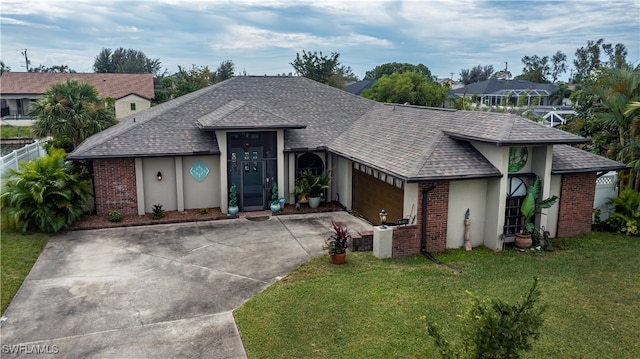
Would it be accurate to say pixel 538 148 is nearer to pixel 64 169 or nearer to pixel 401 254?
pixel 401 254

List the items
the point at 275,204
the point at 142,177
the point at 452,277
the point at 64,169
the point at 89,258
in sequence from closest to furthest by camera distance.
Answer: the point at 452,277
the point at 89,258
the point at 64,169
the point at 142,177
the point at 275,204

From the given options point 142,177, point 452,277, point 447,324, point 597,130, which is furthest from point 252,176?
point 597,130

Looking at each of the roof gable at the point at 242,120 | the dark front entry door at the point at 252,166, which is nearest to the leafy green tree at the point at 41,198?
the roof gable at the point at 242,120

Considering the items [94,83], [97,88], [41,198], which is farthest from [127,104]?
[41,198]

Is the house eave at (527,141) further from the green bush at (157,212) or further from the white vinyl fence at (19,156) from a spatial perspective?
the white vinyl fence at (19,156)

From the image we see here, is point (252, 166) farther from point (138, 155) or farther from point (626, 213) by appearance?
point (626, 213)

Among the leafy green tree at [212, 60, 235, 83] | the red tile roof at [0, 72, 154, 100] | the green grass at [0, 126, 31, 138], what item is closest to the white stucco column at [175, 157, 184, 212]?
the green grass at [0, 126, 31, 138]
